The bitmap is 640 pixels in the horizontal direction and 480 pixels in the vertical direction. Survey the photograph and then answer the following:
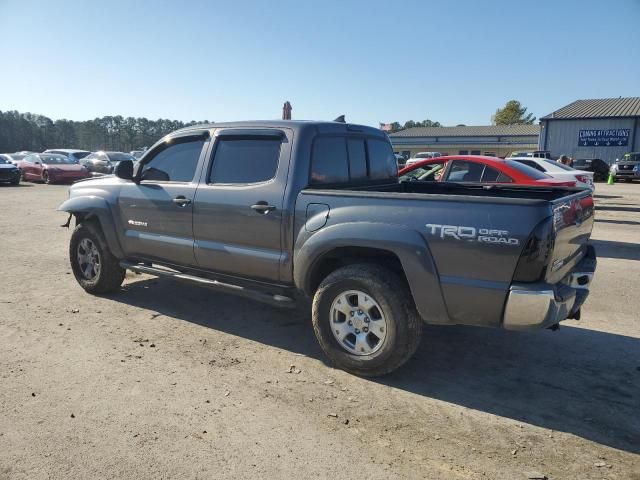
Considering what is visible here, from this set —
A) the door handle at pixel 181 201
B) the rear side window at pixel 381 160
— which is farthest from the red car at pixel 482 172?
the door handle at pixel 181 201

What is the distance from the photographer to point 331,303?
383 centimetres

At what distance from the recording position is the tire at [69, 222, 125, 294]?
5.57 metres

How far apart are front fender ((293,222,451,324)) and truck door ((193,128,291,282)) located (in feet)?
2.15

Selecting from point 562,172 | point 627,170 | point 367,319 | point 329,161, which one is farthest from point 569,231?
point 627,170

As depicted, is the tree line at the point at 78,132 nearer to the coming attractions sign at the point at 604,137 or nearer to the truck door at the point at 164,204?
the coming attractions sign at the point at 604,137

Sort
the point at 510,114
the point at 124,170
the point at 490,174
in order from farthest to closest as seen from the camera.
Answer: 1. the point at 510,114
2. the point at 490,174
3. the point at 124,170

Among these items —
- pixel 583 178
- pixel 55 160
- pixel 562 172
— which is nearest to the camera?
pixel 583 178

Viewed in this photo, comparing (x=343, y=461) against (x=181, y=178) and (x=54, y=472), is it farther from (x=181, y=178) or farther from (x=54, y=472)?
(x=181, y=178)

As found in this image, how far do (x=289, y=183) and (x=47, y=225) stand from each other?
9466 millimetres

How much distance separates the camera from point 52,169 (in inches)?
928

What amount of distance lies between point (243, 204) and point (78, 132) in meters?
104

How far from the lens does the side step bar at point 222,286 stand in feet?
13.4

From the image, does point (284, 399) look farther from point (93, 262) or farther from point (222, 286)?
point (93, 262)

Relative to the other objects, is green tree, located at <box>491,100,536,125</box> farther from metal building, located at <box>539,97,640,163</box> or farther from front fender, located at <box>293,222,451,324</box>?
front fender, located at <box>293,222,451,324</box>
